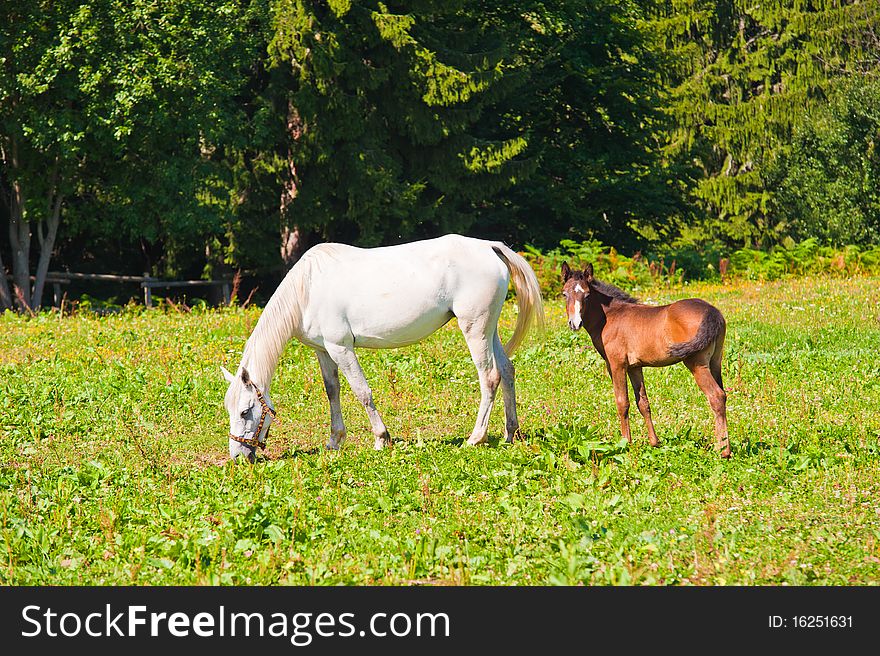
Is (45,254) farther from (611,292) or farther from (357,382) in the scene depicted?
(611,292)

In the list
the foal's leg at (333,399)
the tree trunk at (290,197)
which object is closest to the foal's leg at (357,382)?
the foal's leg at (333,399)

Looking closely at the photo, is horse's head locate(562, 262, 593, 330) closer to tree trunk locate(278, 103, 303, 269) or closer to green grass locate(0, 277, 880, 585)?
green grass locate(0, 277, 880, 585)

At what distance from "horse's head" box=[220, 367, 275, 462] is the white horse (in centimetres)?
16

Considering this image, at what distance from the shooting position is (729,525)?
6.96 m

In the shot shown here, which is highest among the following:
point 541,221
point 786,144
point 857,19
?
point 857,19

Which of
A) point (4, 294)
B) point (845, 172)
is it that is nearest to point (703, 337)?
point (4, 294)

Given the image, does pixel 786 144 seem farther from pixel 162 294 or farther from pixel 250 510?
pixel 250 510

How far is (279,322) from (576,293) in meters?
2.90

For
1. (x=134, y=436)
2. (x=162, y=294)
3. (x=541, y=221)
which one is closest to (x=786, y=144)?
(x=541, y=221)

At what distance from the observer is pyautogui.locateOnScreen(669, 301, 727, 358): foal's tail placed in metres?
8.70

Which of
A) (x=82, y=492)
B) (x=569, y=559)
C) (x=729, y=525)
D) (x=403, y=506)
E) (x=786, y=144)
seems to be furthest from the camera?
(x=786, y=144)

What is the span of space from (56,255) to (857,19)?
3558 centimetres

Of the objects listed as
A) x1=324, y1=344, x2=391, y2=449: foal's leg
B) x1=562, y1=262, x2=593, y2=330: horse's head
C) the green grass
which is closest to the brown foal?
x1=562, y1=262, x2=593, y2=330: horse's head

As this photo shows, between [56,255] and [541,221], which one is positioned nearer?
[56,255]
